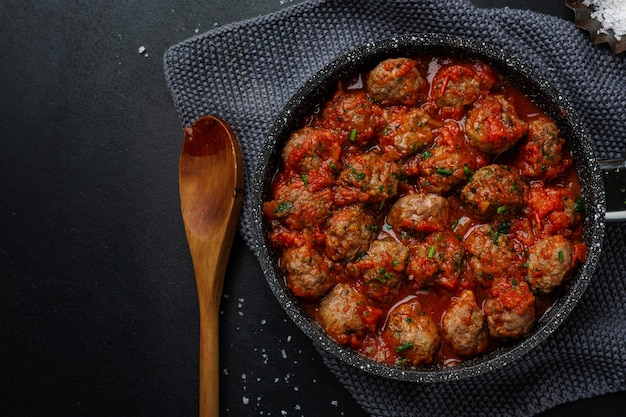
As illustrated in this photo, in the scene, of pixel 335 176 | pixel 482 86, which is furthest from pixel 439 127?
pixel 335 176

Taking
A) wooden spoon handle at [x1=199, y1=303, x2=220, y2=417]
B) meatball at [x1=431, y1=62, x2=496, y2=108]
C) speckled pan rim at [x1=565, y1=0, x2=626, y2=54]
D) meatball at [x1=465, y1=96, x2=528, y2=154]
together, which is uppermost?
speckled pan rim at [x1=565, y1=0, x2=626, y2=54]

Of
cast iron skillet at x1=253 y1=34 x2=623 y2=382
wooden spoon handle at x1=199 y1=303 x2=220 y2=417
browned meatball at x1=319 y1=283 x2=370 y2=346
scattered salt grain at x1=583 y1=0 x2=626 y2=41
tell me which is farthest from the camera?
wooden spoon handle at x1=199 y1=303 x2=220 y2=417

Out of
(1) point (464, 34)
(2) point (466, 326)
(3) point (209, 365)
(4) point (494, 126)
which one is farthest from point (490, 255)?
(3) point (209, 365)

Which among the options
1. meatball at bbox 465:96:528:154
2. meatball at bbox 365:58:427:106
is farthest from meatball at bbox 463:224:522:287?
meatball at bbox 365:58:427:106

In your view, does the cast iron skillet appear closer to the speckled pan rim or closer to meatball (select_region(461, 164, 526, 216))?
meatball (select_region(461, 164, 526, 216))

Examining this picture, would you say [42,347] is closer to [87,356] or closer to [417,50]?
[87,356]

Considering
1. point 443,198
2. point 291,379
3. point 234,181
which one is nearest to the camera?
point 443,198

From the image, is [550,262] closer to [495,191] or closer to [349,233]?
[495,191]
